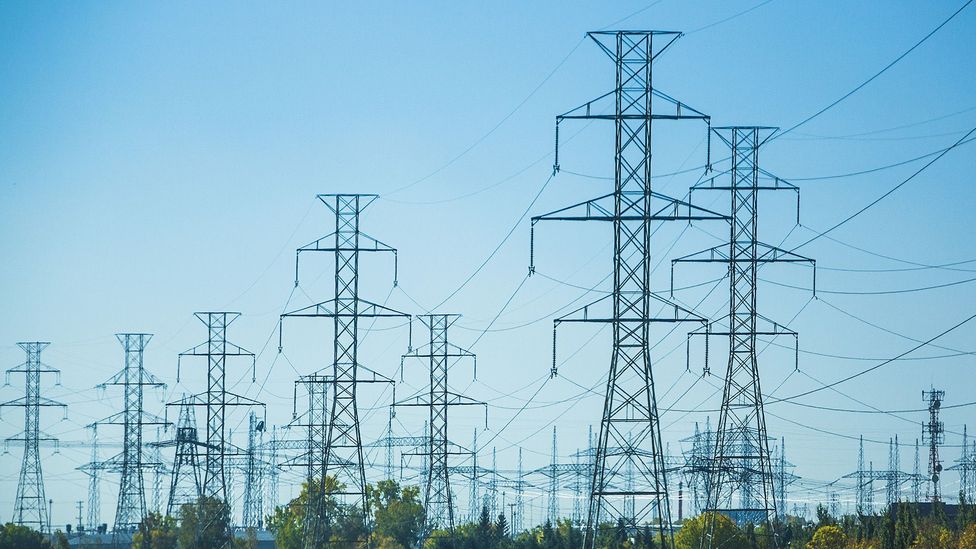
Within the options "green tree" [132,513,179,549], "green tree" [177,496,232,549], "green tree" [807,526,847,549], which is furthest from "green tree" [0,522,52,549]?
"green tree" [807,526,847,549]

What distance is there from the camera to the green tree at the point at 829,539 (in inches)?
2825

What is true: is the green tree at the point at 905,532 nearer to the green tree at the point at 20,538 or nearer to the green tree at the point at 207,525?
the green tree at the point at 207,525

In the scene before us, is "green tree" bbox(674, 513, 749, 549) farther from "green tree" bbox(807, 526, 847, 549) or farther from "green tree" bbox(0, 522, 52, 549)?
"green tree" bbox(0, 522, 52, 549)

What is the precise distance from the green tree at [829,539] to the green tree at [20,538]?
51.4 m

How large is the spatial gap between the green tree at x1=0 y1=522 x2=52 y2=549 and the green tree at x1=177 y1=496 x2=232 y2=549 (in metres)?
10.1

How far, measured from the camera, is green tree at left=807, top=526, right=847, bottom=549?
235 feet

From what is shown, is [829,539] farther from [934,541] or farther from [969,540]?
[969,540]

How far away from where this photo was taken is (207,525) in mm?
91812

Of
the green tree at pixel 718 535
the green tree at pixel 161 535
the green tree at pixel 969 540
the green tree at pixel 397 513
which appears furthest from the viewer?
the green tree at pixel 397 513

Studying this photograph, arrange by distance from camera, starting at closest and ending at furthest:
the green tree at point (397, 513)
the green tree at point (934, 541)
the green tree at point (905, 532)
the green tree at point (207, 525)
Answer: the green tree at point (934, 541) → the green tree at point (905, 532) → the green tree at point (207, 525) → the green tree at point (397, 513)

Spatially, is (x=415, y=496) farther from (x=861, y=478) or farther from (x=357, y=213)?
(x=861, y=478)

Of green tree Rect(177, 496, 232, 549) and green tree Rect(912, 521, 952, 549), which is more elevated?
green tree Rect(177, 496, 232, 549)

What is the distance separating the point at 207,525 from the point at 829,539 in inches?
1432

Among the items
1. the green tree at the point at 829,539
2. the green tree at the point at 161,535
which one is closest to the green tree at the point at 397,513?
the green tree at the point at 161,535
